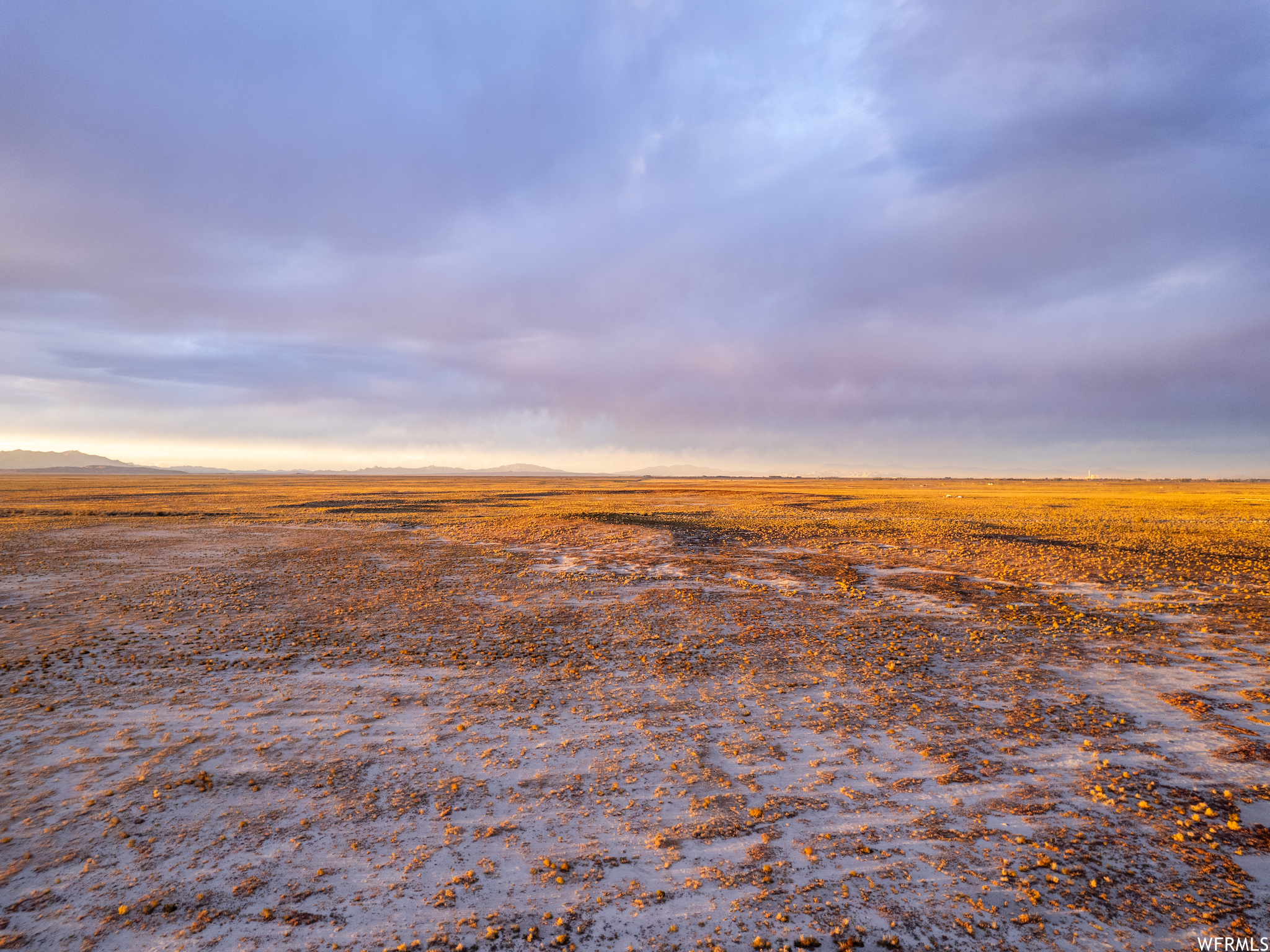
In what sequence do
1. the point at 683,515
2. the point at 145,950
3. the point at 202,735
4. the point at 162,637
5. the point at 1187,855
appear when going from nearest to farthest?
the point at 145,950
the point at 1187,855
the point at 202,735
the point at 162,637
the point at 683,515

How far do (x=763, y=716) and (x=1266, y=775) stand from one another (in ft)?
19.6

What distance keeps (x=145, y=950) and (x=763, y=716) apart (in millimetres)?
7180

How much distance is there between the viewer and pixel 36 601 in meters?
14.8

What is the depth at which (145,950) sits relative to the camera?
13.8ft

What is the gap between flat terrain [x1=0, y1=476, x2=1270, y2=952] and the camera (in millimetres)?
4602

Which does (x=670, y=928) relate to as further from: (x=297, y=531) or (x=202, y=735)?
(x=297, y=531)

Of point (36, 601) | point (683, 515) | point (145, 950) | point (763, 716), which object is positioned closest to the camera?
point (145, 950)

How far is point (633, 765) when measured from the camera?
7.00 metres

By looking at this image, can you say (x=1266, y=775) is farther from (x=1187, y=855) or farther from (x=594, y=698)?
(x=594, y=698)

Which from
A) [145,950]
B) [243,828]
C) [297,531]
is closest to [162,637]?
[243,828]

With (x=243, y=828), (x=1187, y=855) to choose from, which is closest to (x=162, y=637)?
(x=243, y=828)

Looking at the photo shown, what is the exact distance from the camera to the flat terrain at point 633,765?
4602mm

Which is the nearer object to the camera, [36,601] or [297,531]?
[36,601]

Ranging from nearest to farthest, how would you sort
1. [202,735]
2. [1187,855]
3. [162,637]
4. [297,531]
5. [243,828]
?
[1187,855] < [243,828] < [202,735] < [162,637] < [297,531]
